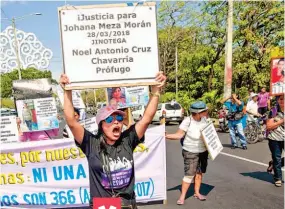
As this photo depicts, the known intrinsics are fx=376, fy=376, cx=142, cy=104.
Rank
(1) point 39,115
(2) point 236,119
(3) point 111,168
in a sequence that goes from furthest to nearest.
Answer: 1. (2) point 236,119
2. (1) point 39,115
3. (3) point 111,168

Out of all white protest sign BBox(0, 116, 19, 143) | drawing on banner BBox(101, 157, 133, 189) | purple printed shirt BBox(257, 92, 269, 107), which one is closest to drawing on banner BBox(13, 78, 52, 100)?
white protest sign BBox(0, 116, 19, 143)

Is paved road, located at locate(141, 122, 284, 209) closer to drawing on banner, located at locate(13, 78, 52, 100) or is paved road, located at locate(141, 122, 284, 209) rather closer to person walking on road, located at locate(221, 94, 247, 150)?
person walking on road, located at locate(221, 94, 247, 150)

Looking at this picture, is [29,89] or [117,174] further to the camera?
[29,89]

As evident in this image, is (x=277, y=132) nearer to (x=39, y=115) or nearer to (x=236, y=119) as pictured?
(x=236, y=119)

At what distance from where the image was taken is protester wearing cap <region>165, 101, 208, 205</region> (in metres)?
5.86

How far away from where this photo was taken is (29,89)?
9.52 meters

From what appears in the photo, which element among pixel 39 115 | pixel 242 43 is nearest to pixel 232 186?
pixel 39 115

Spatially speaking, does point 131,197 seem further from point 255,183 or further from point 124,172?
point 255,183

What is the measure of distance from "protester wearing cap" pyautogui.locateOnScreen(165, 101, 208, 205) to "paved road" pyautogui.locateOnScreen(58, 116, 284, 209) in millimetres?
422

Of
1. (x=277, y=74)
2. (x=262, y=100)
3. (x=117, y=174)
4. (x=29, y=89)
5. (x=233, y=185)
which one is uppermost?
(x=277, y=74)

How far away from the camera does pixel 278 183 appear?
6555mm

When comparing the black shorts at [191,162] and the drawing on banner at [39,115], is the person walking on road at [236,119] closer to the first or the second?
the drawing on banner at [39,115]

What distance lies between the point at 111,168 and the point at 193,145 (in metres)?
3.07

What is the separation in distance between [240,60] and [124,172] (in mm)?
22932
